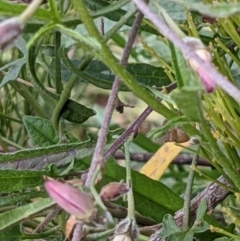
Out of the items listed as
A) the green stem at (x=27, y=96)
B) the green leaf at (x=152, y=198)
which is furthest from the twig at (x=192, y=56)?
the green stem at (x=27, y=96)

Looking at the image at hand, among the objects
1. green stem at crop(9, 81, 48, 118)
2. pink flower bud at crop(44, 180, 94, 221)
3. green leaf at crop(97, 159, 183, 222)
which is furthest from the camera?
green stem at crop(9, 81, 48, 118)

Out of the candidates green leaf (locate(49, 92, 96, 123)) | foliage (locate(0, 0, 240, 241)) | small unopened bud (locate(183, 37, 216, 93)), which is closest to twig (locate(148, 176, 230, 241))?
A: foliage (locate(0, 0, 240, 241))

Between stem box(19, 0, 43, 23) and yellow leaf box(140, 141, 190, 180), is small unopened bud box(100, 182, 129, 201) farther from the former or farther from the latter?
yellow leaf box(140, 141, 190, 180)

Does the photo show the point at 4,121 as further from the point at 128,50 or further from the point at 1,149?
the point at 128,50

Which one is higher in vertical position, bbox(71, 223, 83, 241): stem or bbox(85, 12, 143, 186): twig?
bbox(85, 12, 143, 186): twig

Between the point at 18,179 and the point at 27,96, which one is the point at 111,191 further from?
the point at 27,96

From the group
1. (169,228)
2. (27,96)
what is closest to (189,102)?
(169,228)
